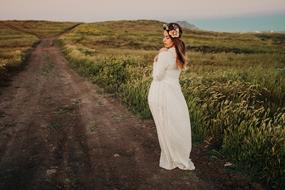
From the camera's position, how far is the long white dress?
661 centimetres

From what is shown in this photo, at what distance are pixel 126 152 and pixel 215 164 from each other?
6.38 feet

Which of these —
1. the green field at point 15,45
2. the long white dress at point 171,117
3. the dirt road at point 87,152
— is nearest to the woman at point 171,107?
the long white dress at point 171,117

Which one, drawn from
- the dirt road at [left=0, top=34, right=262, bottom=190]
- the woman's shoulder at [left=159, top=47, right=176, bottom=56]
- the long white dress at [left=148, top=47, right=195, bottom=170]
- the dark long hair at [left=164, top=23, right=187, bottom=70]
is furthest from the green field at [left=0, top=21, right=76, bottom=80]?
the dark long hair at [left=164, top=23, right=187, bottom=70]

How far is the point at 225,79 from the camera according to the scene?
44.6 ft

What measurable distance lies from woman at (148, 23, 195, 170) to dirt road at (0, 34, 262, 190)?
298 millimetres

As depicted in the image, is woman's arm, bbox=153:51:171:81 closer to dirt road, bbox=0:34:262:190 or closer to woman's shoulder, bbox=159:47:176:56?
woman's shoulder, bbox=159:47:176:56

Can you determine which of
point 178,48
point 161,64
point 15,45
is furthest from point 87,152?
point 15,45

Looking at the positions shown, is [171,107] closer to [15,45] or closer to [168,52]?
[168,52]

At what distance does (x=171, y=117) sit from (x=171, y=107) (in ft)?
0.64

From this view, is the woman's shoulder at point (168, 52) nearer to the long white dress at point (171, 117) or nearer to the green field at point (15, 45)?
the long white dress at point (171, 117)

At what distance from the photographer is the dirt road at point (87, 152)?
6.14m

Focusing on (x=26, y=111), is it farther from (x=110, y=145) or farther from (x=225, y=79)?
(x=225, y=79)

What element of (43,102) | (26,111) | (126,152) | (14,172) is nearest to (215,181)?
(126,152)

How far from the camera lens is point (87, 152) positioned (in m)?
7.58
